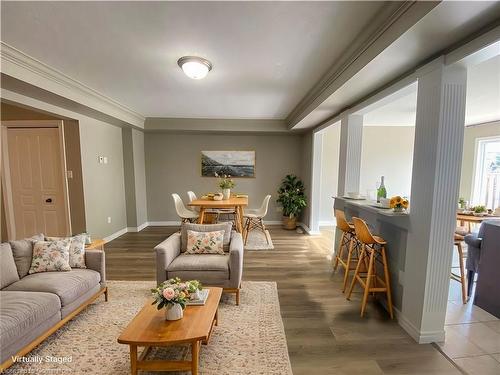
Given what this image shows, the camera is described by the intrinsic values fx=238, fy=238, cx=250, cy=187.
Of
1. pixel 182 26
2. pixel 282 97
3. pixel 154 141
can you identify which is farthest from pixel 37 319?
pixel 154 141

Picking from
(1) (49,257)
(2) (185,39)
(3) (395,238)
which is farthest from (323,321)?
(2) (185,39)

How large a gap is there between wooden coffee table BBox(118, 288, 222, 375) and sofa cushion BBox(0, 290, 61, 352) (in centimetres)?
75

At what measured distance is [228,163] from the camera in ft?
20.0

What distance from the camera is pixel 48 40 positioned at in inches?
82.0

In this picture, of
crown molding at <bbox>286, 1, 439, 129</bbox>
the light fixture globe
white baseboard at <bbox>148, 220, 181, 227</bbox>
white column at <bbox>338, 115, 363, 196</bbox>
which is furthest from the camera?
white baseboard at <bbox>148, 220, 181, 227</bbox>

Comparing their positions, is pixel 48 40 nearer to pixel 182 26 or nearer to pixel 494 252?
pixel 182 26

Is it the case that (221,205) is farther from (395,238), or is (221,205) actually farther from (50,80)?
(50,80)

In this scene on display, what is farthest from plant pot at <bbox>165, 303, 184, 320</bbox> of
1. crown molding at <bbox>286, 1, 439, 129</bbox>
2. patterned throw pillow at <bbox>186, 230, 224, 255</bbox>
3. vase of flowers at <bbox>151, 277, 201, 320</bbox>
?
crown molding at <bbox>286, 1, 439, 129</bbox>

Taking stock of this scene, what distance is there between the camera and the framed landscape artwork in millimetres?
6066

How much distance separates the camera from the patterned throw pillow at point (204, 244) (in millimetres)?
2922

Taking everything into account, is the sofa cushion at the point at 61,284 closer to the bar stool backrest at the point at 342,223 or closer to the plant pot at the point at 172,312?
the plant pot at the point at 172,312

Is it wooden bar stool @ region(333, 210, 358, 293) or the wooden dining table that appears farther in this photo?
the wooden dining table

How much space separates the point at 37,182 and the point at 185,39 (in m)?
3.83

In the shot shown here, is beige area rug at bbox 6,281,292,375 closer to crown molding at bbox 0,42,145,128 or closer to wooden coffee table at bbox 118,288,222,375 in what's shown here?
wooden coffee table at bbox 118,288,222,375
